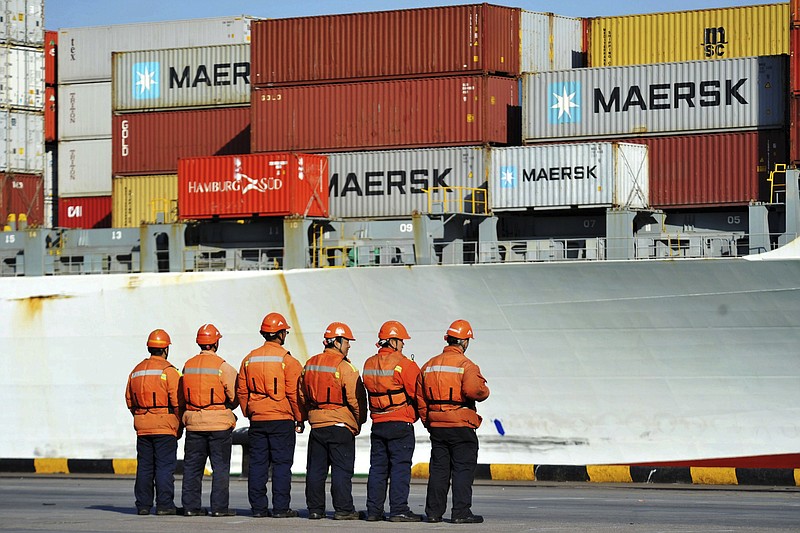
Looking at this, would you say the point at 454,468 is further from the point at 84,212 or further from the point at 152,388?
the point at 84,212

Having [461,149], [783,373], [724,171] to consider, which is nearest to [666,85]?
[724,171]

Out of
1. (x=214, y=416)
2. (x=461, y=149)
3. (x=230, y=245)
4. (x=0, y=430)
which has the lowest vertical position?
Answer: (x=0, y=430)

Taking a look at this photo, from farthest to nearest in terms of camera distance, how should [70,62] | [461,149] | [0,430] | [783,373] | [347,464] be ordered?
[70,62]
[0,430]
[461,149]
[783,373]
[347,464]

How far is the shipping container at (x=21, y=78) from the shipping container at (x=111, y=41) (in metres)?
0.97

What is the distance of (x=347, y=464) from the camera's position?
14.1 metres

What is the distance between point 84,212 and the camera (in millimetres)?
38062

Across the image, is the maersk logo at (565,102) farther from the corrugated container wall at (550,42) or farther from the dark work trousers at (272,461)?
the dark work trousers at (272,461)

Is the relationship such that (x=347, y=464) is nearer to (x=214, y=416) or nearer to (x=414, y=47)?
(x=214, y=416)

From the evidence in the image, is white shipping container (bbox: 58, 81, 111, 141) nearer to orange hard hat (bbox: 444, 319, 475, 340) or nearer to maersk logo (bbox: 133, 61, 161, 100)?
maersk logo (bbox: 133, 61, 161, 100)

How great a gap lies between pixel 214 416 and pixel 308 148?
1839 cm

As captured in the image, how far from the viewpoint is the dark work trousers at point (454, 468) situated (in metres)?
13.5

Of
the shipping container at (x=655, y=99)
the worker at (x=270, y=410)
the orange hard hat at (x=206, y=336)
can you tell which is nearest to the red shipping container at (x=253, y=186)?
the shipping container at (x=655, y=99)

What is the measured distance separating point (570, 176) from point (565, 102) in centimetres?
225

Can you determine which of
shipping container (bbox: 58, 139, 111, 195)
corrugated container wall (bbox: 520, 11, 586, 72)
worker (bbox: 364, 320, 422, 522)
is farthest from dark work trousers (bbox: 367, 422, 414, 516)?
shipping container (bbox: 58, 139, 111, 195)
